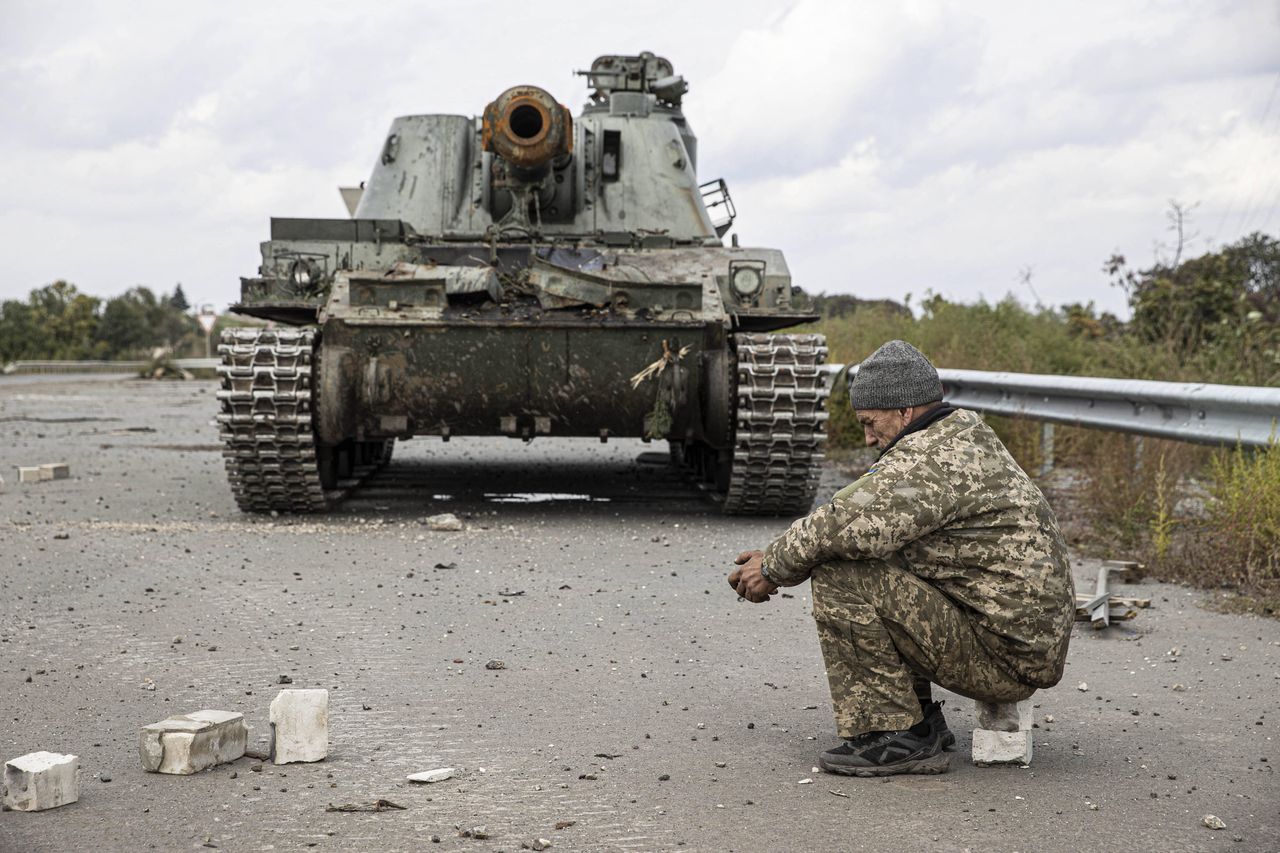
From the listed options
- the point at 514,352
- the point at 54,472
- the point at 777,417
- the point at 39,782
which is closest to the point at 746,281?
the point at 777,417

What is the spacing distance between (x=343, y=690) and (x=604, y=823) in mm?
1667

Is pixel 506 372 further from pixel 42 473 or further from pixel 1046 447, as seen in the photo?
pixel 42 473

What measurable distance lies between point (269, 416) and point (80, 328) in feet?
174

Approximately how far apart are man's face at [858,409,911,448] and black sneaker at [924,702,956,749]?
2.52 feet

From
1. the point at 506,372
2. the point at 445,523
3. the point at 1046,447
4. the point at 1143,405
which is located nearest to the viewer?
the point at 1143,405

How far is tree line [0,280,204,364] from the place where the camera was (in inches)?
2242

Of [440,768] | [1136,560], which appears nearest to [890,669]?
[440,768]

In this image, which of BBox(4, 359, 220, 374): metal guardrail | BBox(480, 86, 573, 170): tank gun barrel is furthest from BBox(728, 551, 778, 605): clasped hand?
BBox(4, 359, 220, 374): metal guardrail

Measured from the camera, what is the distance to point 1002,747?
4535mm

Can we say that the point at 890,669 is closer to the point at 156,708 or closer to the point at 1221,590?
the point at 156,708

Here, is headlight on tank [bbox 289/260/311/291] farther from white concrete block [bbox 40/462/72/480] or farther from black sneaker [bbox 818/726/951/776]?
black sneaker [bbox 818/726/951/776]

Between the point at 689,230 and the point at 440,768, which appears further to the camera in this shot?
the point at 689,230

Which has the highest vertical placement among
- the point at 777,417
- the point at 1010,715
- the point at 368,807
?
the point at 777,417

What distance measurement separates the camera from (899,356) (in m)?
4.56
